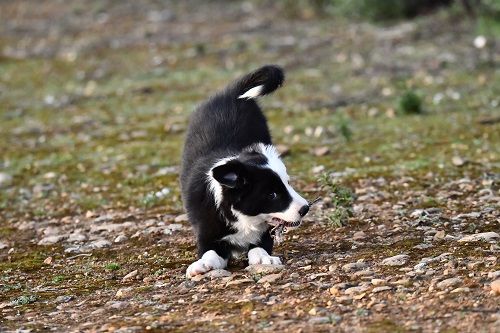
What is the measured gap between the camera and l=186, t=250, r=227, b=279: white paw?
6672 mm

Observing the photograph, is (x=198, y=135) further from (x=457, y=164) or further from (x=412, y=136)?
(x=412, y=136)

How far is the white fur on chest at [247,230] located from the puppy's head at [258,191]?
0.05 metres

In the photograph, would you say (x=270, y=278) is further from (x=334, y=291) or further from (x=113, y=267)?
(x=113, y=267)

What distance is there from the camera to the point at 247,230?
6.81 m

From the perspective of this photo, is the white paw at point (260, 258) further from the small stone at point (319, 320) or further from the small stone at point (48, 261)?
the small stone at point (48, 261)

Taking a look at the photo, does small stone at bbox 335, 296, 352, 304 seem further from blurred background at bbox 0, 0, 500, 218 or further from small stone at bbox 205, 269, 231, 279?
blurred background at bbox 0, 0, 500, 218

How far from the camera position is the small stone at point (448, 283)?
19.1 feet

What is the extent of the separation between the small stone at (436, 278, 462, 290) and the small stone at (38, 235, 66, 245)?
3637 mm

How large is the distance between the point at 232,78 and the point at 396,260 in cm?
1044

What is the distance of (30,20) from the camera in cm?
2761

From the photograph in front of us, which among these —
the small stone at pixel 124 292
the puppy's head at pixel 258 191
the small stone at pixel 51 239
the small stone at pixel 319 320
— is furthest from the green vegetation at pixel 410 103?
the small stone at pixel 319 320

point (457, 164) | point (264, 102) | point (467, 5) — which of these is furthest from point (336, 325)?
point (467, 5)

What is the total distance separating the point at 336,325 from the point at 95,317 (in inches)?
59.5

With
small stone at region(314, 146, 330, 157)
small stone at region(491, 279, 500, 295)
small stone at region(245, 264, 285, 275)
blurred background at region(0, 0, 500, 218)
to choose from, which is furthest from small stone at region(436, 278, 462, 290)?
small stone at region(314, 146, 330, 157)
